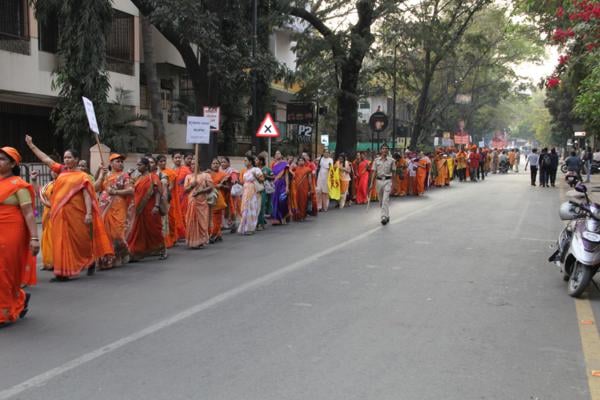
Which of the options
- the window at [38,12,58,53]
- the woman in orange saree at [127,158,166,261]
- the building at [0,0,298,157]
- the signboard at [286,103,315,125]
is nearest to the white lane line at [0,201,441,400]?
the woman in orange saree at [127,158,166,261]

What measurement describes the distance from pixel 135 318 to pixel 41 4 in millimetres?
13501

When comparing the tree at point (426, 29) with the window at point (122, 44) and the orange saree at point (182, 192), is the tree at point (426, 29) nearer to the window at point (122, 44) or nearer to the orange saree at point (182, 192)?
the window at point (122, 44)

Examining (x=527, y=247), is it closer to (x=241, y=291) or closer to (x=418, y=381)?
(x=241, y=291)

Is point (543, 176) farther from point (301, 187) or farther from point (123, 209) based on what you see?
point (123, 209)

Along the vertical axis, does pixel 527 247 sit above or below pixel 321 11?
below

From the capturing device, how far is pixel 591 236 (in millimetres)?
6539

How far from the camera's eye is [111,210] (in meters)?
8.86

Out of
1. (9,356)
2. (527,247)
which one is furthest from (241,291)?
(527,247)

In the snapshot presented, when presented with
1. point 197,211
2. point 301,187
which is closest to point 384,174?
point 301,187

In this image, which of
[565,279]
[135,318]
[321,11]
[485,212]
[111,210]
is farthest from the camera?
[321,11]

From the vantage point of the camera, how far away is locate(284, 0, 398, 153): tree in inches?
840

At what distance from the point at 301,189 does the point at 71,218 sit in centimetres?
776

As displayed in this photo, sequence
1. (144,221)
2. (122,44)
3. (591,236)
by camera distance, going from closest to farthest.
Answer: (591,236) → (144,221) → (122,44)

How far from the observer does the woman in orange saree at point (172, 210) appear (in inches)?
429
